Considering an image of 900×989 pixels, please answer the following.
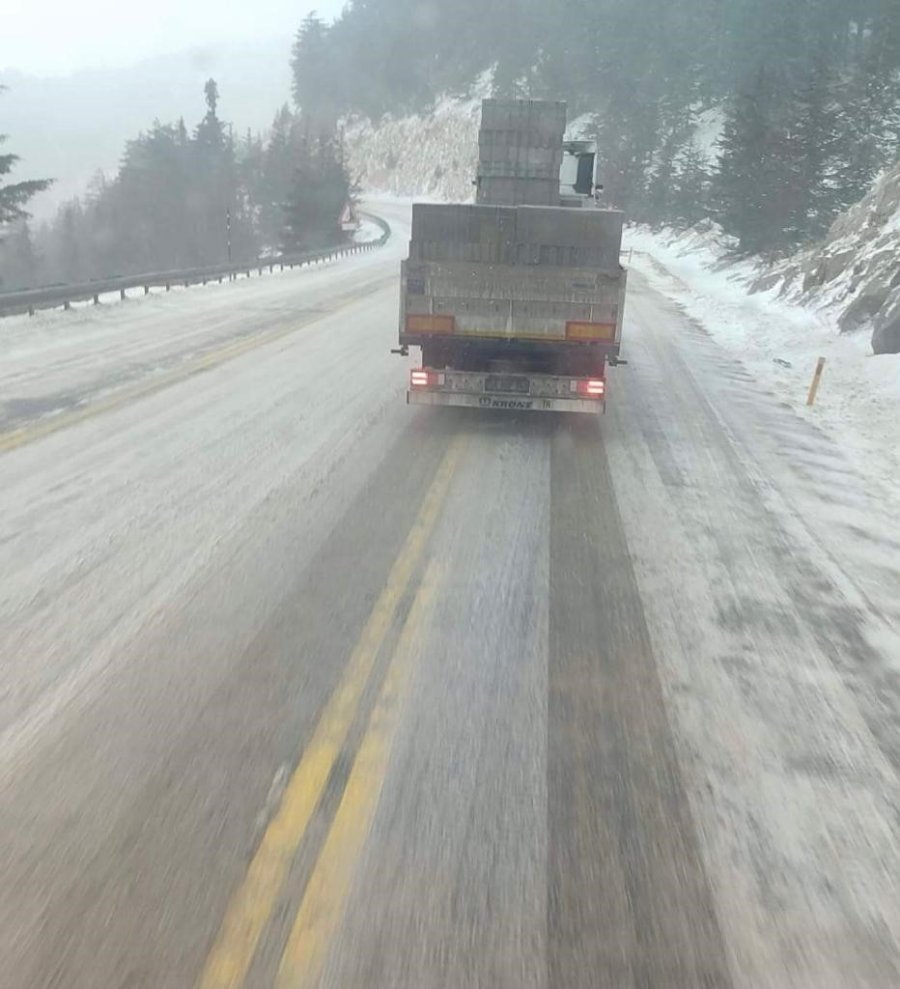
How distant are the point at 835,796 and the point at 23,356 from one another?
564 inches

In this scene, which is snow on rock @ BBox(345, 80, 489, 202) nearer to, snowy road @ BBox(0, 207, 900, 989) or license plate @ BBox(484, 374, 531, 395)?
license plate @ BBox(484, 374, 531, 395)

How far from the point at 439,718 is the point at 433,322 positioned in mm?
6615

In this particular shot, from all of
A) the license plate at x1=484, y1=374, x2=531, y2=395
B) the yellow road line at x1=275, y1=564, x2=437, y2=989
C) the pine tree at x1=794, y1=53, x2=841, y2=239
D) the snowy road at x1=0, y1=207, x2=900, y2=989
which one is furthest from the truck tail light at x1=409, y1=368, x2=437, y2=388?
the pine tree at x1=794, y1=53, x2=841, y2=239

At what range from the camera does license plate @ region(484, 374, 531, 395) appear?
10297 millimetres

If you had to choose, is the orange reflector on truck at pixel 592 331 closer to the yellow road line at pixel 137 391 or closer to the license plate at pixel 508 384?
the license plate at pixel 508 384

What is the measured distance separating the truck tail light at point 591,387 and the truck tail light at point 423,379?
1.72m

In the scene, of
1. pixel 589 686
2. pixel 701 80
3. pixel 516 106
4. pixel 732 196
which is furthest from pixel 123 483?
pixel 701 80

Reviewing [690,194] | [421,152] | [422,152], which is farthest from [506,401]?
[421,152]

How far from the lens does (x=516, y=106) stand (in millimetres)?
19109

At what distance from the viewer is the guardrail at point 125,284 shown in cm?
1989

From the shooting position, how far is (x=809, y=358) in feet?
57.1

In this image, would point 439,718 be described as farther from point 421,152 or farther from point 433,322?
point 421,152

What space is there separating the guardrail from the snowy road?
12.2 meters

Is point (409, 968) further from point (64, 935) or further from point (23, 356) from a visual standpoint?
point (23, 356)
